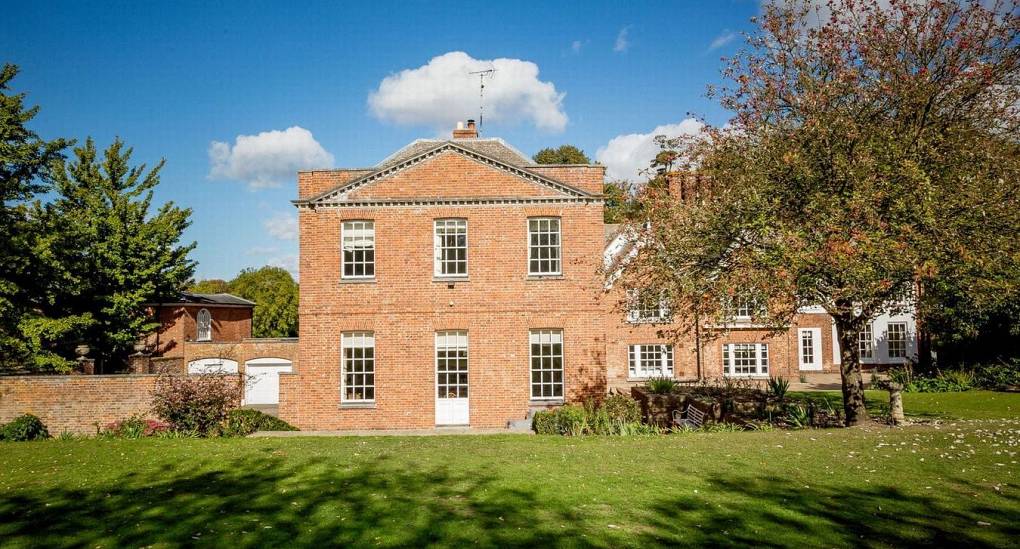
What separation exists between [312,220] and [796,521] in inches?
654

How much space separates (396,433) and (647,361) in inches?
697

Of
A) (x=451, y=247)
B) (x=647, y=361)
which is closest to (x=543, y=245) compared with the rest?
(x=451, y=247)

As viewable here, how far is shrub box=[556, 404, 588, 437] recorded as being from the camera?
15.7 m

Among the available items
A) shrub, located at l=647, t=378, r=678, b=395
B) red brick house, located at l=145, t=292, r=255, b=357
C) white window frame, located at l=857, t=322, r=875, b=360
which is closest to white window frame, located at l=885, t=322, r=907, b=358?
white window frame, located at l=857, t=322, r=875, b=360

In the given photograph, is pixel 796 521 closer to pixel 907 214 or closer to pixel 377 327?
pixel 907 214

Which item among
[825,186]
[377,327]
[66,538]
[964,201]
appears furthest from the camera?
[377,327]

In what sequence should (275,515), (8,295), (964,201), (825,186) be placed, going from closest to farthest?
(275,515)
(964,201)
(825,186)
(8,295)

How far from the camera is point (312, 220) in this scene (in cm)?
1983

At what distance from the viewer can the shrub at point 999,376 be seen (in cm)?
2438

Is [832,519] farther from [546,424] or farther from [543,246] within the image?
[543,246]

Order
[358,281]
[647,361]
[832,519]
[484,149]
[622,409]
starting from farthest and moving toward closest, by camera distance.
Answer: [647,361] < [484,149] < [358,281] < [622,409] < [832,519]

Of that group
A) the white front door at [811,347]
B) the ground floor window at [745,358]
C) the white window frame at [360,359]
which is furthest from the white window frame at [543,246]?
the white front door at [811,347]

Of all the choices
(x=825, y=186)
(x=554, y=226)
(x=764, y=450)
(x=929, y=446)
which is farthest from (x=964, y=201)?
(x=554, y=226)

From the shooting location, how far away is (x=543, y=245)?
65.2 feet
